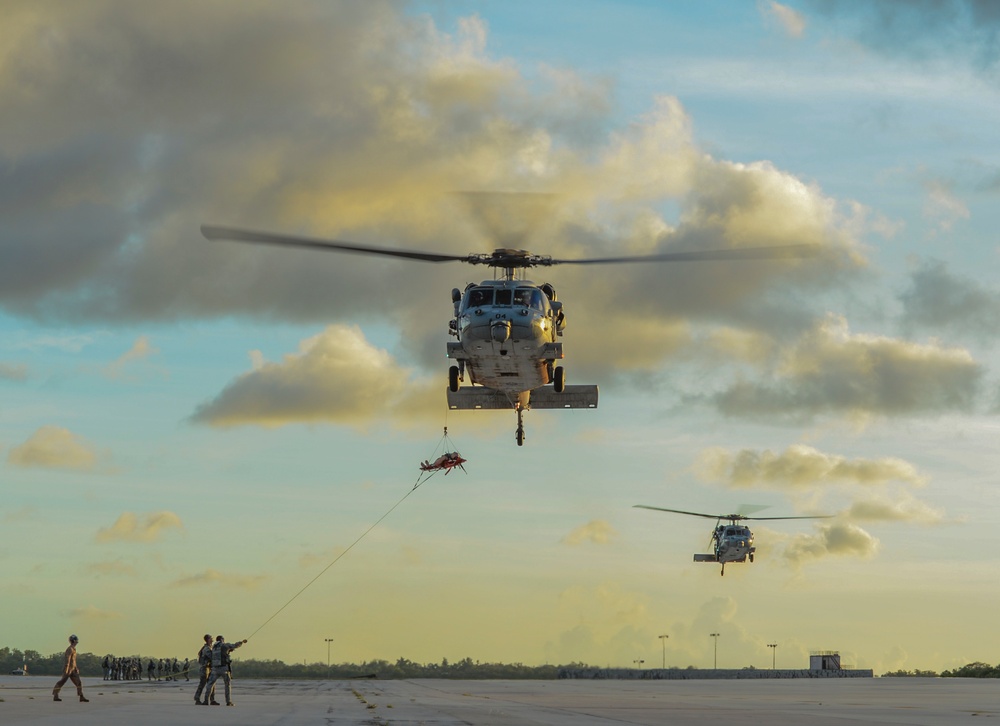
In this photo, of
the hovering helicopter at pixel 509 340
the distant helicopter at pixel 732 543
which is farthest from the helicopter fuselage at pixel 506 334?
the distant helicopter at pixel 732 543

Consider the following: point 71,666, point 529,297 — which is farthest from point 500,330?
point 71,666

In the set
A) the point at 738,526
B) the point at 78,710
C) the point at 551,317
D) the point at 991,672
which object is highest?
the point at 551,317

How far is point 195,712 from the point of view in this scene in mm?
33156

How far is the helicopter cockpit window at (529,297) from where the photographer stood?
155 ft

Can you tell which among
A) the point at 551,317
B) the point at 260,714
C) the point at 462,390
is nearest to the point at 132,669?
the point at 462,390

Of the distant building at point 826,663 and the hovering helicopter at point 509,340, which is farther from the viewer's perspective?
the distant building at point 826,663

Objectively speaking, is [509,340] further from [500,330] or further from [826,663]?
[826,663]

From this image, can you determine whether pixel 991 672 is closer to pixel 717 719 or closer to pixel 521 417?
Result: pixel 521 417

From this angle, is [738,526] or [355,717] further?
[738,526]

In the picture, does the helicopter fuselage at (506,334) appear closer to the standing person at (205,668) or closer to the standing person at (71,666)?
the standing person at (205,668)

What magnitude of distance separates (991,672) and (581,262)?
143121 millimetres

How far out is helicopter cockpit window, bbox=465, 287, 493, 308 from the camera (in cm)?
4709

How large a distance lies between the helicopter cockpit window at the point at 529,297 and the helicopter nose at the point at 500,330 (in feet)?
4.93

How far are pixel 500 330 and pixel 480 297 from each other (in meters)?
2.32
